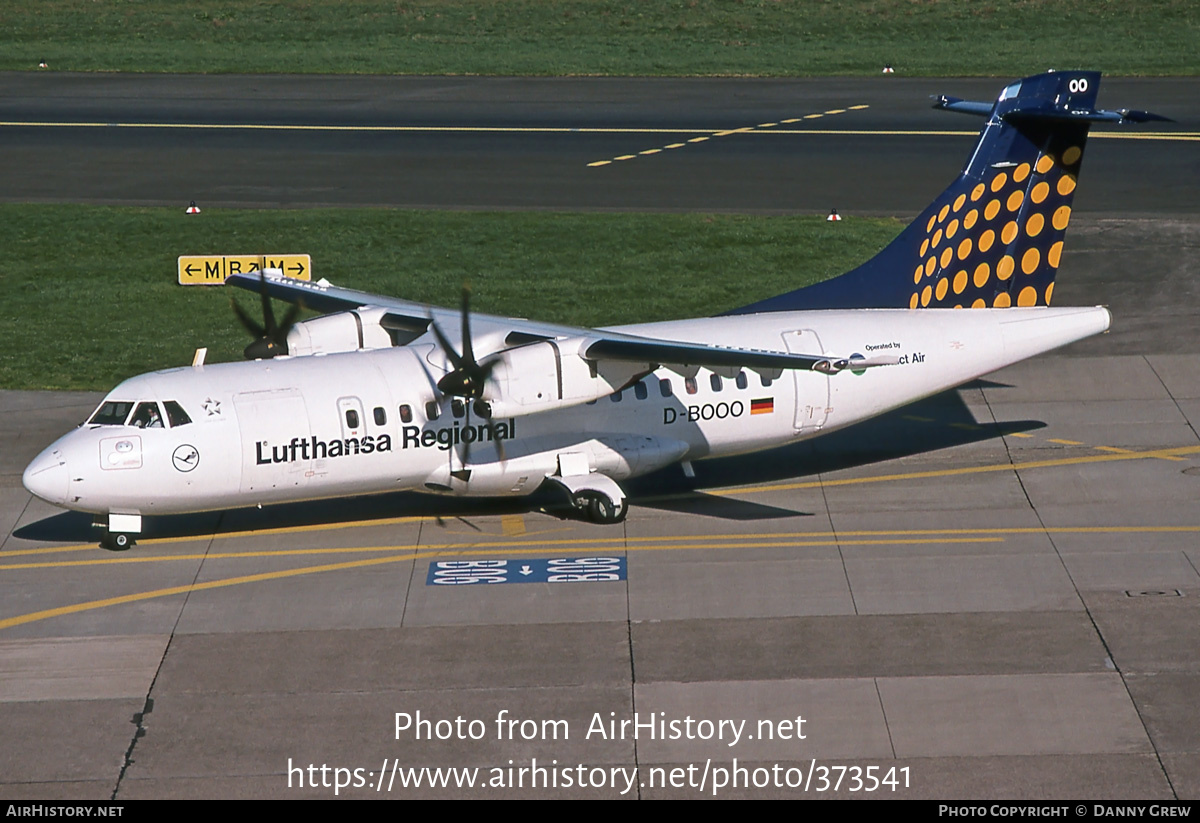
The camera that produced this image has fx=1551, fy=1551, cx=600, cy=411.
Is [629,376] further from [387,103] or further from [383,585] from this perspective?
[387,103]

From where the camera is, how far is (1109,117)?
85.5ft

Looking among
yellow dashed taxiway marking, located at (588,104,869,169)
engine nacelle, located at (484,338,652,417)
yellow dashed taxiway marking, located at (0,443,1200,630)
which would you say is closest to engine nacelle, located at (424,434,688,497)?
yellow dashed taxiway marking, located at (0,443,1200,630)

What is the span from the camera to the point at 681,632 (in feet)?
70.2

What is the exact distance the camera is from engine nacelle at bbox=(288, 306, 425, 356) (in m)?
26.8

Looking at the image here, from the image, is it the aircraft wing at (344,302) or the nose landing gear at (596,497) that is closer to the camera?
the nose landing gear at (596,497)

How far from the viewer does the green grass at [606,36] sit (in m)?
60.1

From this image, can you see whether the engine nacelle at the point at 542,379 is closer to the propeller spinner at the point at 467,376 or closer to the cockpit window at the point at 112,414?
the propeller spinner at the point at 467,376

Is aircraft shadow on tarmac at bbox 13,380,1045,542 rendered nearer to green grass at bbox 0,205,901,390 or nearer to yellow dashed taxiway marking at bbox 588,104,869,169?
green grass at bbox 0,205,901,390

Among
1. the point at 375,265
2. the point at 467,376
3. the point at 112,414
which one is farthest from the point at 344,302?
the point at 375,265

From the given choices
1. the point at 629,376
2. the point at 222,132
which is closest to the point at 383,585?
the point at 629,376

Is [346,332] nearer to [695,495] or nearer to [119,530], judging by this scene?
[119,530]

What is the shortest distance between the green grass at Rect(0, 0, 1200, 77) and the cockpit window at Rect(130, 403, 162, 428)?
38.3 m

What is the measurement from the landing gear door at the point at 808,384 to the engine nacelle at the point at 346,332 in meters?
6.47

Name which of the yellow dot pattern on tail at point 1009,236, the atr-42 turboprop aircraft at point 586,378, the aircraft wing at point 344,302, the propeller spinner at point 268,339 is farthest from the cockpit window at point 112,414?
the yellow dot pattern on tail at point 1009,236
